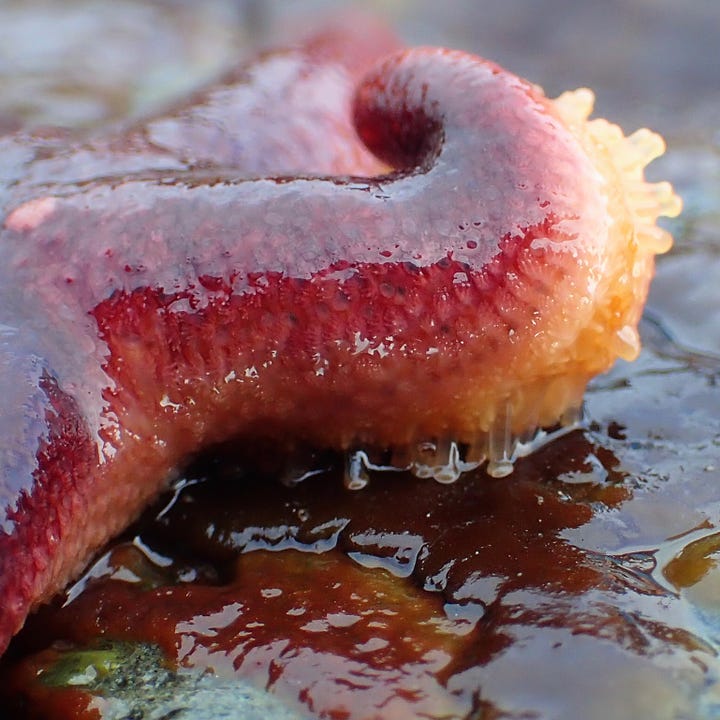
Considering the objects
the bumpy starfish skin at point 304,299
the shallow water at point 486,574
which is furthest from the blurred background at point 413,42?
the bumpy starfish skin at point 304,299

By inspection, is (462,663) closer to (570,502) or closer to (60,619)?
(570,502)

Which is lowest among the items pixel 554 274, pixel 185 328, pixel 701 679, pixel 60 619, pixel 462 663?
pixel 60 619

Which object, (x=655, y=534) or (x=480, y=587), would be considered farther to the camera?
(x=655, y=534)

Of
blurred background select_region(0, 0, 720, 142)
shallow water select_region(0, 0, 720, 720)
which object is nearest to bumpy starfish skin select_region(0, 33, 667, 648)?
shallow water select_region(0, 0, 720, 720)

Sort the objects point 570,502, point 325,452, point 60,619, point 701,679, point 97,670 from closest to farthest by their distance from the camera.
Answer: point 701,679 → point 97,670 → point 60,619 → point 570,502 → point 325,452

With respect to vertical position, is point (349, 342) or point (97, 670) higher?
point (349, 342)

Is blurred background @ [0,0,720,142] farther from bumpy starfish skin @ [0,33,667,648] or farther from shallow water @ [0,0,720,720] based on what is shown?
bumpy starfish skin @ [0,33,667,648]

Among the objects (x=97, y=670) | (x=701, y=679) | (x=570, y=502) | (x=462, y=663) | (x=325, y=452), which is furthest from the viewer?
(x=325, y=452)

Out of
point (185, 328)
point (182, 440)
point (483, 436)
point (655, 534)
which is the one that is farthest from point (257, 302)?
point (655, 534)

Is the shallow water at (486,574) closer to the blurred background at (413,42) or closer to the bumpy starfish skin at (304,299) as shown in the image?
the bumpy starfish skin at (304,299)
